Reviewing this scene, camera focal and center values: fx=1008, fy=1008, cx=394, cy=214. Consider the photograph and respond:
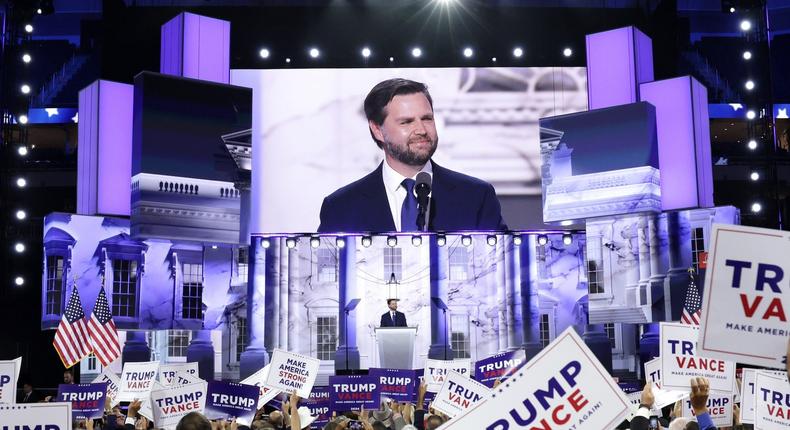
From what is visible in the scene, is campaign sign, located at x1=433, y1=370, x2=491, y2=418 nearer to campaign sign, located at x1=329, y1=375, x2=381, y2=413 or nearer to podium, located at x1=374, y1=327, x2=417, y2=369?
campaign sign, located at x1=329, y1=375, x2=381, y2=413

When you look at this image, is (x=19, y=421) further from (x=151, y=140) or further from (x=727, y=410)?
(x=151, y=140)

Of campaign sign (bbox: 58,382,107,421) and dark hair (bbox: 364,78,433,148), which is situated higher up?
dark hair (bbox: 364,78,433,148)

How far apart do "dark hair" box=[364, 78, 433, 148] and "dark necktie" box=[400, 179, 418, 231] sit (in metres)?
1.19

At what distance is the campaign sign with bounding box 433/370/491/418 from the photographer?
1053 cm

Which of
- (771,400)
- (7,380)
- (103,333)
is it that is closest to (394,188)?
(103,333)

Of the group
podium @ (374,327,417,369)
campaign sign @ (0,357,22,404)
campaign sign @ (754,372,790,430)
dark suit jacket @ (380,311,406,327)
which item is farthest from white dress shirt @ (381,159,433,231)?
campaign sign @ (754,372,790,430)

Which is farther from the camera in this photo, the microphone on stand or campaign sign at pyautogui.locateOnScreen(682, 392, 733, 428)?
the microphone on stand

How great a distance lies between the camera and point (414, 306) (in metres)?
23.0

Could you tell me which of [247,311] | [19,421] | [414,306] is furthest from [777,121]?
[19,421]

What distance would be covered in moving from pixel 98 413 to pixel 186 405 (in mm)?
3749

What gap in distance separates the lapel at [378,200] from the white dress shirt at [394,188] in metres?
0.07

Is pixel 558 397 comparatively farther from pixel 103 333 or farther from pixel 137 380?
pixel 103 333

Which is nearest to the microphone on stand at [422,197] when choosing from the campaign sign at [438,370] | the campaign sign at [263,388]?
the campaign sign at [438,370]

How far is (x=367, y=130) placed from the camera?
23641 millimetres
